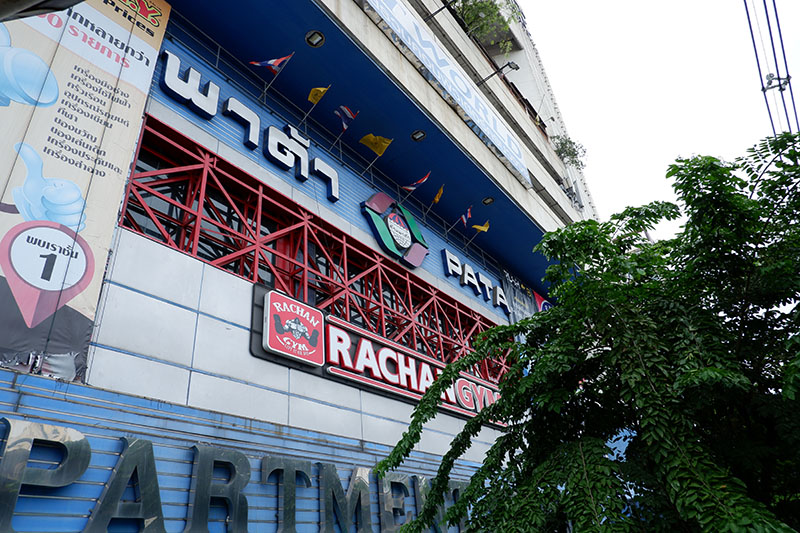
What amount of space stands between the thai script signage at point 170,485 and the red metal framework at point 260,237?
11.3ft

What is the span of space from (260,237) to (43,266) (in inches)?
194

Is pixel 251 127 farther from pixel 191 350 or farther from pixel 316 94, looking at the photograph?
pixel 191 350

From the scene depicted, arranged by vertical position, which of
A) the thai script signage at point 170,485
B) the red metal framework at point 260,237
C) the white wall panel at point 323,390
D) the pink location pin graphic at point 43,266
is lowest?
the thai script signage at point 170,485

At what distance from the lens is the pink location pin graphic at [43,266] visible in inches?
235

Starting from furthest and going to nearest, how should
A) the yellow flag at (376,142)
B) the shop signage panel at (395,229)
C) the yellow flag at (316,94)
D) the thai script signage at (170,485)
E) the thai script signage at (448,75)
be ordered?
the thai script signage at (448,75) < the yellow flag at (376,142) < the shop signage panel at (395,229) < the yellow flag at (316,94) < the thai script signage at (170,485)

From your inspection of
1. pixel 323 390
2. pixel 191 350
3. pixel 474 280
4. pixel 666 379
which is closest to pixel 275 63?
pixel 191 350

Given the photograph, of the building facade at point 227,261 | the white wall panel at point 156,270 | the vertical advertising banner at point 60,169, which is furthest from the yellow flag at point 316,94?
the white wall panel at point 156,270

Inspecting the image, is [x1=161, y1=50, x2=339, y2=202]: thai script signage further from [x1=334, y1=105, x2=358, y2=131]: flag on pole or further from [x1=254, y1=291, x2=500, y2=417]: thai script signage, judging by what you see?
[x1=254, y1=291, x2=500, y2=417]: thai script signage

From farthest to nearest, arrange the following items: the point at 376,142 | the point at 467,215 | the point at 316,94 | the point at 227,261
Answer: the point at 467,215 → the point at 376,142 → the point at 316,94 → the point at 227,261

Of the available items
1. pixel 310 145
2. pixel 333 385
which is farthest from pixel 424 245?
pixel 333 385

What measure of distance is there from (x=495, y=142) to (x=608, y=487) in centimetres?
1568

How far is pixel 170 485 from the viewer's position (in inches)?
251

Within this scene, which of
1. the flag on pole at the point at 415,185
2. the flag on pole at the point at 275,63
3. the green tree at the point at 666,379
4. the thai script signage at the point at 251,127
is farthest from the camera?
the flag on pole at the point at 415,185

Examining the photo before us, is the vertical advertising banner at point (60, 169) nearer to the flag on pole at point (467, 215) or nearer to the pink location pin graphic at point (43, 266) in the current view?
the pink location pin graphic at point (43, 266)
